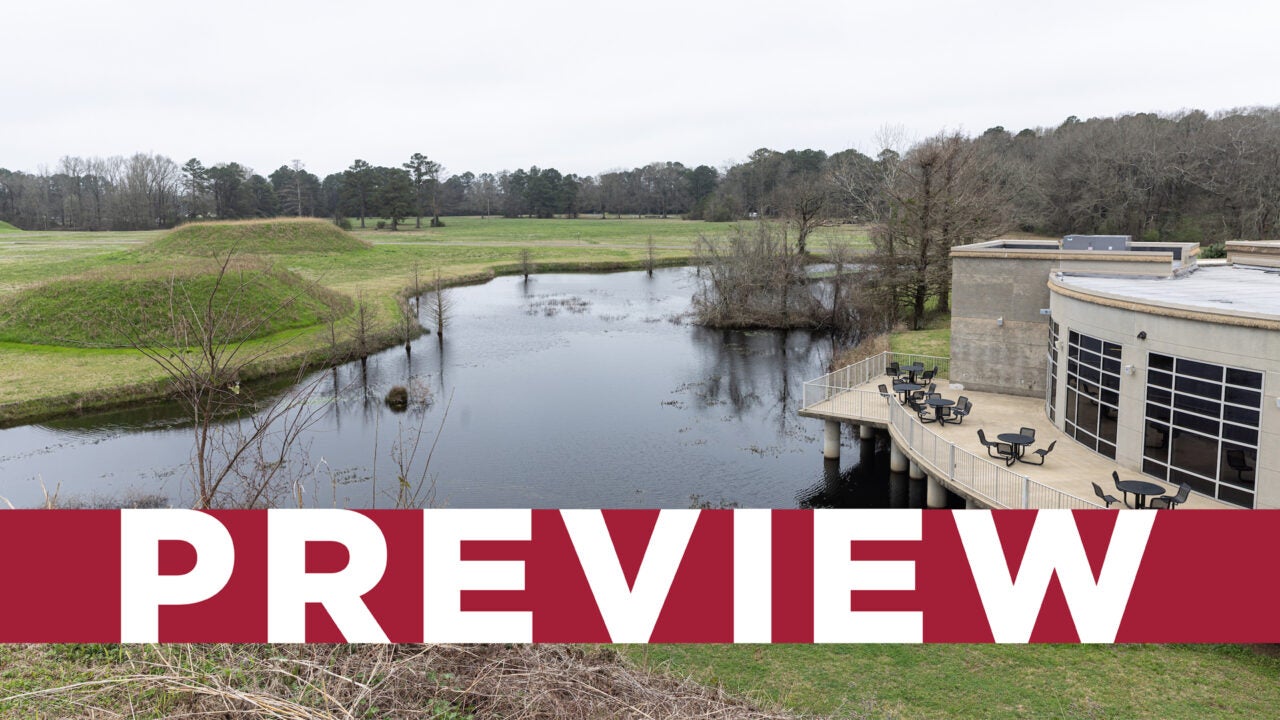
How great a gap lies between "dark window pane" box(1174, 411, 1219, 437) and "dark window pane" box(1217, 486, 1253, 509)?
3.70 feet

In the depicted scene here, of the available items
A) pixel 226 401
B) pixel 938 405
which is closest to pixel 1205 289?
pixel 938 405

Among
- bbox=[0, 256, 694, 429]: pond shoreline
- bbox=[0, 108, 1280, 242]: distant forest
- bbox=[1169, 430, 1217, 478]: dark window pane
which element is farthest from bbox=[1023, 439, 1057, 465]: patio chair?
bbox=[0, 108, 1280, 242]: distant forest

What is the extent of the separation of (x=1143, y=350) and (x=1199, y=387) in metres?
1.68

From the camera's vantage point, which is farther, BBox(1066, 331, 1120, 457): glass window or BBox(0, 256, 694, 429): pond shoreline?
BBox(0, 256, 694, 429): pond shoreline

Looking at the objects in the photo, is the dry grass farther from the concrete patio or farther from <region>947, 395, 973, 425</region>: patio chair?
<region>947, 395, 973, 425</region>: patio chair

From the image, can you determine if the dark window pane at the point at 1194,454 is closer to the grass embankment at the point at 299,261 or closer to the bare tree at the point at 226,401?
the bare tree at the point at 226,401

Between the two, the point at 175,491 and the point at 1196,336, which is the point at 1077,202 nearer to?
the point at 1196,336

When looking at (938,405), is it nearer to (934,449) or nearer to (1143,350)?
(934,449)

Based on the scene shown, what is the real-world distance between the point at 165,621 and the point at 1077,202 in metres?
92.2

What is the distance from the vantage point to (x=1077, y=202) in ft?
278

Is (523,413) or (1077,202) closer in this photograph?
(523,413)

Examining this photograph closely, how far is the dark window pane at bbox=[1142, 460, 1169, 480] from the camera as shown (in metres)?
19.1

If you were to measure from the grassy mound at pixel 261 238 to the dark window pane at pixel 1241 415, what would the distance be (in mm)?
85135

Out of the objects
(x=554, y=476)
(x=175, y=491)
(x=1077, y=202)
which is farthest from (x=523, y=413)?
(x=1077, y=202)
